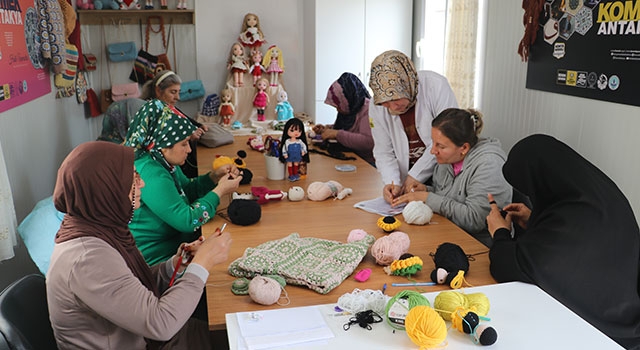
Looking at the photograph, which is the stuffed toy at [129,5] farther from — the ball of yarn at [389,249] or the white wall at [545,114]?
the ball of yarn at [389,249]

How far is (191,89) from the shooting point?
4.95m

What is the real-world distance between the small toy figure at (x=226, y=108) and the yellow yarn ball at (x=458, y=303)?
3.74 meters

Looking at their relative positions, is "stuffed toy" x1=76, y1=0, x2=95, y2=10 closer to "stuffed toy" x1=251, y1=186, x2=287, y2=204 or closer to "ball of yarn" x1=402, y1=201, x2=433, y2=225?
"stuffed toy" x1=251, y1=186, x2=287, y2=204

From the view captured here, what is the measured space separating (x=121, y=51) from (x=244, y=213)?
11.2 ft

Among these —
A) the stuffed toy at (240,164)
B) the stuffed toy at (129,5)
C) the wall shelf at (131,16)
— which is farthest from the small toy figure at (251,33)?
the stuffed toy at (240,164)

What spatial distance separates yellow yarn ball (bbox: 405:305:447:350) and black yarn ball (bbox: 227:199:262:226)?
0.98 metres

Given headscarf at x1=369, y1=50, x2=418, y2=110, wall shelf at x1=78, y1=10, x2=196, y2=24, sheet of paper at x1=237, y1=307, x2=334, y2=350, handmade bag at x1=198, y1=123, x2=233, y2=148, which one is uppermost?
wall shelf at x1=78, y1=10, x2=196, y2=24

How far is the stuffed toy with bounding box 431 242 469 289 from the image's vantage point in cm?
151

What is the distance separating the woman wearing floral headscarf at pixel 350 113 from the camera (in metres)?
3.46

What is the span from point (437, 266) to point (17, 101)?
7.34ft

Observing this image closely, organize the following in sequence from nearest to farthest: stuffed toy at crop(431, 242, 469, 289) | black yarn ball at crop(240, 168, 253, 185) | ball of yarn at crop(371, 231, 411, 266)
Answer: stuffed toy at crop(431, 242, 469, 289) < ball of yarn at crop(371, 231, 411, 266) < black yarn ball at crop(240, 168, 253, 185)

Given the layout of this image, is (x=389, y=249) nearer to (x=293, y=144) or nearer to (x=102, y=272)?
(x=102, y=272)

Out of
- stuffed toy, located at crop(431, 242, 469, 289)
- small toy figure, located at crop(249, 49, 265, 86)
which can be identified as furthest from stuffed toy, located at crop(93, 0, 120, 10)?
stuffed toy, located at crop(431, 242, 469, 289)

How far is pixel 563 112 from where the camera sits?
2.57 m
